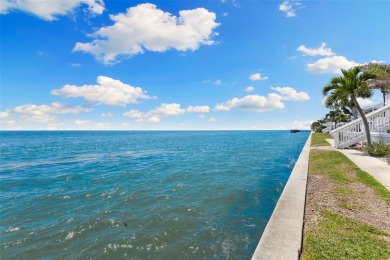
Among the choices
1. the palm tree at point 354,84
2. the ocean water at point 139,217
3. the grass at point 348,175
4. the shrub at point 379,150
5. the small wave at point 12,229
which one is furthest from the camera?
the palm tree at point 354,84

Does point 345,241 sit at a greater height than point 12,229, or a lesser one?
greater

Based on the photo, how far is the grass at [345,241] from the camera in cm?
354

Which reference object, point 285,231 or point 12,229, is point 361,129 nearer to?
point 285,231

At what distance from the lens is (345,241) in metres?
3.91

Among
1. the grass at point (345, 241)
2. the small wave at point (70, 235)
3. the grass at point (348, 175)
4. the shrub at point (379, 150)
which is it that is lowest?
the small wave at point (70, 235)

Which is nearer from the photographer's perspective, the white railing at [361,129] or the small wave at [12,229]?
the small wave at [12,229]

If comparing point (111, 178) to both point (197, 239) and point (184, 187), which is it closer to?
point (184, 187)

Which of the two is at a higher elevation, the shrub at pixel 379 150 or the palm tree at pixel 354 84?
the palm tree at pixel 354 84

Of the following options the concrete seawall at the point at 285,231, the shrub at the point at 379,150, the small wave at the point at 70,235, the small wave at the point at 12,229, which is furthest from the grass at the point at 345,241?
the shrub at the point at 379,150

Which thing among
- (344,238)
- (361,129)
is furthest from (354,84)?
(344,238)

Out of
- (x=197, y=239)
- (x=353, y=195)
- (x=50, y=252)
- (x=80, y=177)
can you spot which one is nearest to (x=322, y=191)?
(x=353, y=195)

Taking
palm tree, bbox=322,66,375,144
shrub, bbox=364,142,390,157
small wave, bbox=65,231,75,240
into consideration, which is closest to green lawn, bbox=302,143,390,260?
small wave, bbox=65,231,75,240

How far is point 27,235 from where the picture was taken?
20.0 feet

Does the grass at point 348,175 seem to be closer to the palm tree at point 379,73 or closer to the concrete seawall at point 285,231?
the concrete seawall at point 285,231
